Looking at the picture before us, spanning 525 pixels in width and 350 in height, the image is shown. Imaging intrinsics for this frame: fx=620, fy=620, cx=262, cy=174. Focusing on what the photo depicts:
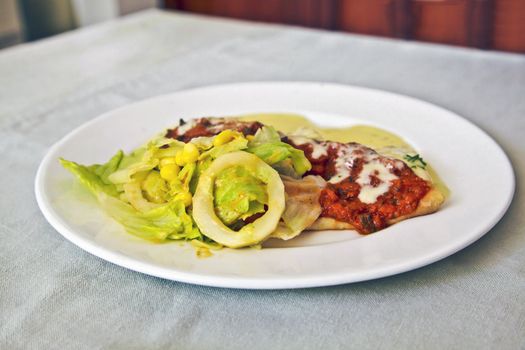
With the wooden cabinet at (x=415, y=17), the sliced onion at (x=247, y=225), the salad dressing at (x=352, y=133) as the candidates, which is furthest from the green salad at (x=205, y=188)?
the wooden cabinet at (x=415, y=17)

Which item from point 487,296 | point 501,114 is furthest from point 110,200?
point 501,114

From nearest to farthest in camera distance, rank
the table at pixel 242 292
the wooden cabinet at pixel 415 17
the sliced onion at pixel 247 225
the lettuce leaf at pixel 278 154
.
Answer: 1. the table at pixel 242 292
2. the sliced onion at pixel 247 225
3. the lettuce leaf at pixel 278 154
4. the wooden cabinet at pixel 415 17

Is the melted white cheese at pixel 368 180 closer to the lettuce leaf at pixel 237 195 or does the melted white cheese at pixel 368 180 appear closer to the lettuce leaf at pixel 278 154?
the lettuce leaf at pixel 278 154

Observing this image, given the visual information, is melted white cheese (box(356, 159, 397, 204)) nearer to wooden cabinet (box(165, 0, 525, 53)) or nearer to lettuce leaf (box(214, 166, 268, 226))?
lettuce leaf (box(214, 166, 268, 226))

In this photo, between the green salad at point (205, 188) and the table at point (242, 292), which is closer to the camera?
the table at point (242, 292)

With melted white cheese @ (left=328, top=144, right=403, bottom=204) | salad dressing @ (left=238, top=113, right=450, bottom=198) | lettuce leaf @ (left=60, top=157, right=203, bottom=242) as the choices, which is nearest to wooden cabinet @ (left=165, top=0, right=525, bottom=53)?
salad dressing @ (left=238, top=113, right=450, bottom=198)

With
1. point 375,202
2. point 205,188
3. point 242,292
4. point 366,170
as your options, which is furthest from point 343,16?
point 242,292

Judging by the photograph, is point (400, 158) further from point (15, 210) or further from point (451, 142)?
point (15, 210)

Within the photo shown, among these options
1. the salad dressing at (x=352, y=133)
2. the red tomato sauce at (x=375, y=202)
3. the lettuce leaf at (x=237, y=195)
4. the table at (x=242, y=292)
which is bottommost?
the table at (x=242, y=292)
